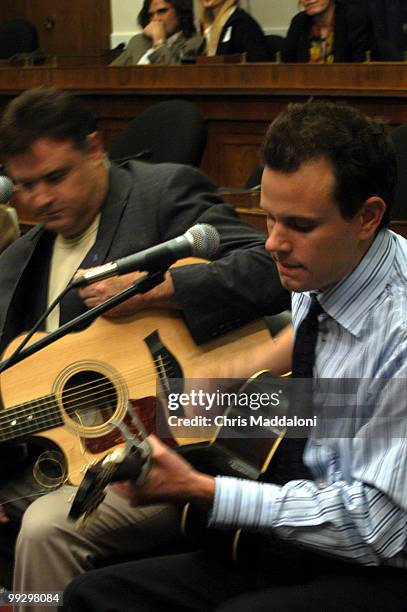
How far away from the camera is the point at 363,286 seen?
1.68 m

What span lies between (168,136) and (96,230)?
1.55 meters

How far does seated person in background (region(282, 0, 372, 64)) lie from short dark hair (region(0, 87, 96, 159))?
3.44 metres

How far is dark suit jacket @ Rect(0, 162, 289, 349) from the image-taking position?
96.5 inches

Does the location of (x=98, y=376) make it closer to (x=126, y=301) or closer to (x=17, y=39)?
(x=126, y=301)

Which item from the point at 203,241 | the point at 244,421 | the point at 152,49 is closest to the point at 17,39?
the point at 152,49

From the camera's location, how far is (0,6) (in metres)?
10.8

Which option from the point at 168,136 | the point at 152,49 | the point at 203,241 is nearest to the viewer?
the point at 203,241

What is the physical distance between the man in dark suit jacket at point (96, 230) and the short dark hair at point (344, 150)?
0.81 m

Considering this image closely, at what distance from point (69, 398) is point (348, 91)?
133 inches

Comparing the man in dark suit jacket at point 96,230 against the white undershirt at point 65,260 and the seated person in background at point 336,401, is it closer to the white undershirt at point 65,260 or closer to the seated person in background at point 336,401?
the white undershirt at point 65,260

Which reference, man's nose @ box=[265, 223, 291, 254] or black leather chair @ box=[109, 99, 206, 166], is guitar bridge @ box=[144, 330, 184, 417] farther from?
black leather chair @ box=[109, 99, 206, 166]

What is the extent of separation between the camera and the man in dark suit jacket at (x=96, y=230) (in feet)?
7.99

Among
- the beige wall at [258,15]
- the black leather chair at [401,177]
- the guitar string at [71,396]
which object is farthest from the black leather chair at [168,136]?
the beige wall at [258,15]

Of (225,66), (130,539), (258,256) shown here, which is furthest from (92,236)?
(225,66)
